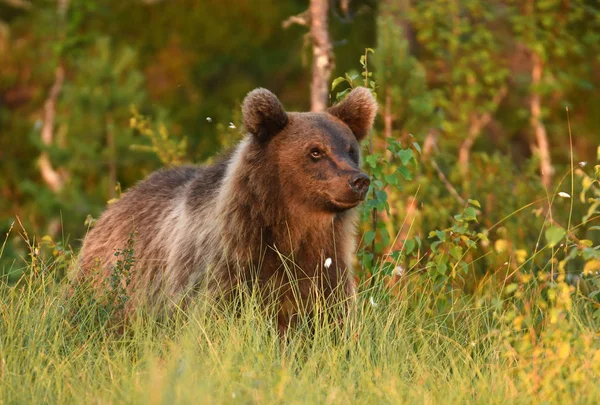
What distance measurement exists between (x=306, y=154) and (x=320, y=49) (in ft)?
9.86

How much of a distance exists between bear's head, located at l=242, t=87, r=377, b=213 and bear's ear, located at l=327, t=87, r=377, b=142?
0.21 m

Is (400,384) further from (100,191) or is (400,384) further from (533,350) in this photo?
(100,191)

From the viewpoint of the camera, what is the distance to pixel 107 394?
195 inches

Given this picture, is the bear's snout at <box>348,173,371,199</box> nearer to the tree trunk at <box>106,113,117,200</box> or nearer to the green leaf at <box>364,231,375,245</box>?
the green leaf at <box>364,231,375,245</box>

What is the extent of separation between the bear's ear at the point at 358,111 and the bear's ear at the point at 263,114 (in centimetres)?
50

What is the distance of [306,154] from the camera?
6730mm

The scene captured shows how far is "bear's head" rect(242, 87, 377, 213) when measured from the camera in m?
6.57

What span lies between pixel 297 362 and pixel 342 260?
4.00ft

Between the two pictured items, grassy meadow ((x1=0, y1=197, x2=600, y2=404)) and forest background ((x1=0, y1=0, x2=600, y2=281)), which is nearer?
grassy meadow ((x1=0, y1=197, x2=600, y2=404))

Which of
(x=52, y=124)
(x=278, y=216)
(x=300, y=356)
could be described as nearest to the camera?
(x=300, y=356)

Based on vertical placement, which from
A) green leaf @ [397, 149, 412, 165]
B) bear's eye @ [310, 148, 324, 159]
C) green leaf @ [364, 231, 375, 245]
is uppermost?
bear's eye @ [310, 148, 324, 159]

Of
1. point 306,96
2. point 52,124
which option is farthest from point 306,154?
point 306,96

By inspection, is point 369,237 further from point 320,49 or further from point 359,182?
point 320,49

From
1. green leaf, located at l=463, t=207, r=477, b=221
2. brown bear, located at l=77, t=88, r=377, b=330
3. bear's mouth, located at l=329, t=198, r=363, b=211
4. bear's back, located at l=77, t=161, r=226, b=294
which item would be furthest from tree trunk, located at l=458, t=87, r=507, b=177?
bear's mouth, located at l=329, t=198, r=363, b=211
